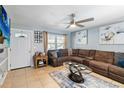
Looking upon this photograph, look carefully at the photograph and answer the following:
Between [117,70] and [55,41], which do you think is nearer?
[117,70]

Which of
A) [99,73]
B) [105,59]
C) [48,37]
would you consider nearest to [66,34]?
[48,37]

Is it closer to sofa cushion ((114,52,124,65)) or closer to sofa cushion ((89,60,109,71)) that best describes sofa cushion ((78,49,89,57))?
sofa cushion ((89,60,109,71))

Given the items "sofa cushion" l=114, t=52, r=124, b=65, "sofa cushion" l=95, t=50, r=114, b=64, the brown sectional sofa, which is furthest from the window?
"sofa cushion" l=114, t=52, r=124, b=65

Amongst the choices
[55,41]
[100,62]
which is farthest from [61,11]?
[55,41]

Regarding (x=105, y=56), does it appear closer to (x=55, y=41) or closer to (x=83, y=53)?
(x=83, y=53)

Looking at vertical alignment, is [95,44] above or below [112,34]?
below

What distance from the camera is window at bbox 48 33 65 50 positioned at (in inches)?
223

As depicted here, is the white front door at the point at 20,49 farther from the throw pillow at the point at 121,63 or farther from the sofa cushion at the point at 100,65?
the throw pillow at the point at 121,63

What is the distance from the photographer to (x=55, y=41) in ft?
19.3

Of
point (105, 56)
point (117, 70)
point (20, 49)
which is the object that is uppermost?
point (20, 49)

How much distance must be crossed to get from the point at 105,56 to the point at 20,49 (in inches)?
163

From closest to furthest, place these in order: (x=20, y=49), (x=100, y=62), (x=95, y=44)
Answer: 1. (x=100, y=62)
2. (x=20, y=49)
3. (x=95, y=44)

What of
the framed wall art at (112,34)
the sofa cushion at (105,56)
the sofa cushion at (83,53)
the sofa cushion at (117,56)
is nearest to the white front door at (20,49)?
the sofa cushion at (83,53)

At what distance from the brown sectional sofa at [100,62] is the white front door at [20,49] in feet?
4.17
